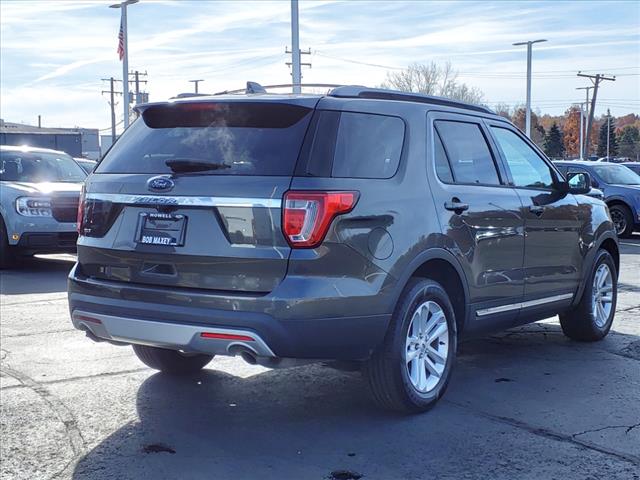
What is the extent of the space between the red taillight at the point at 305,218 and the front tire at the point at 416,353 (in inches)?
30.2

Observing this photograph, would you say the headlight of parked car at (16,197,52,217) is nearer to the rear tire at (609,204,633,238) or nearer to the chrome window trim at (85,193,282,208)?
the chrome window trim at (85,193,282,208)

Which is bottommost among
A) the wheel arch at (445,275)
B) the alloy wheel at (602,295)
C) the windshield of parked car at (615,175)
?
the alloy wheel at (602,295)

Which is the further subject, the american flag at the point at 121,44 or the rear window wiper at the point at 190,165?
the american flag at the point at 121,44

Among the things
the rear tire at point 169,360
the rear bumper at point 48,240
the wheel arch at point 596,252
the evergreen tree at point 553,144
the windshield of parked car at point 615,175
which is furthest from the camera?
the evergreen tree at point 553,144

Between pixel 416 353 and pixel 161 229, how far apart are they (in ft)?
5.46

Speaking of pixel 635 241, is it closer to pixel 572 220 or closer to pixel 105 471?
pixel 572 220

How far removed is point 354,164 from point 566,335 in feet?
11.7

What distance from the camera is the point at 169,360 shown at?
5711 millimetres

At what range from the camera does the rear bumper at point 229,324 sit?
414cm

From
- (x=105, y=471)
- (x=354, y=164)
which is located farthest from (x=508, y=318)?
(x=105, y=471)

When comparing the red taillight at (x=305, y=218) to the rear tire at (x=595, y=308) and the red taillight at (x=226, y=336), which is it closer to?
the red taillight at (x=226, y=336)

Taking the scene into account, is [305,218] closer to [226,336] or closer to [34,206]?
[226,336]

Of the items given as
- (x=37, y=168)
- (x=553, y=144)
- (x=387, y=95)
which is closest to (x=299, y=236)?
(x=387, y=95)

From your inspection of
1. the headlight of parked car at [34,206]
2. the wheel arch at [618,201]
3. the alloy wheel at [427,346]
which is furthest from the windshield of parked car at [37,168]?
the wheel arch at [618,201]
